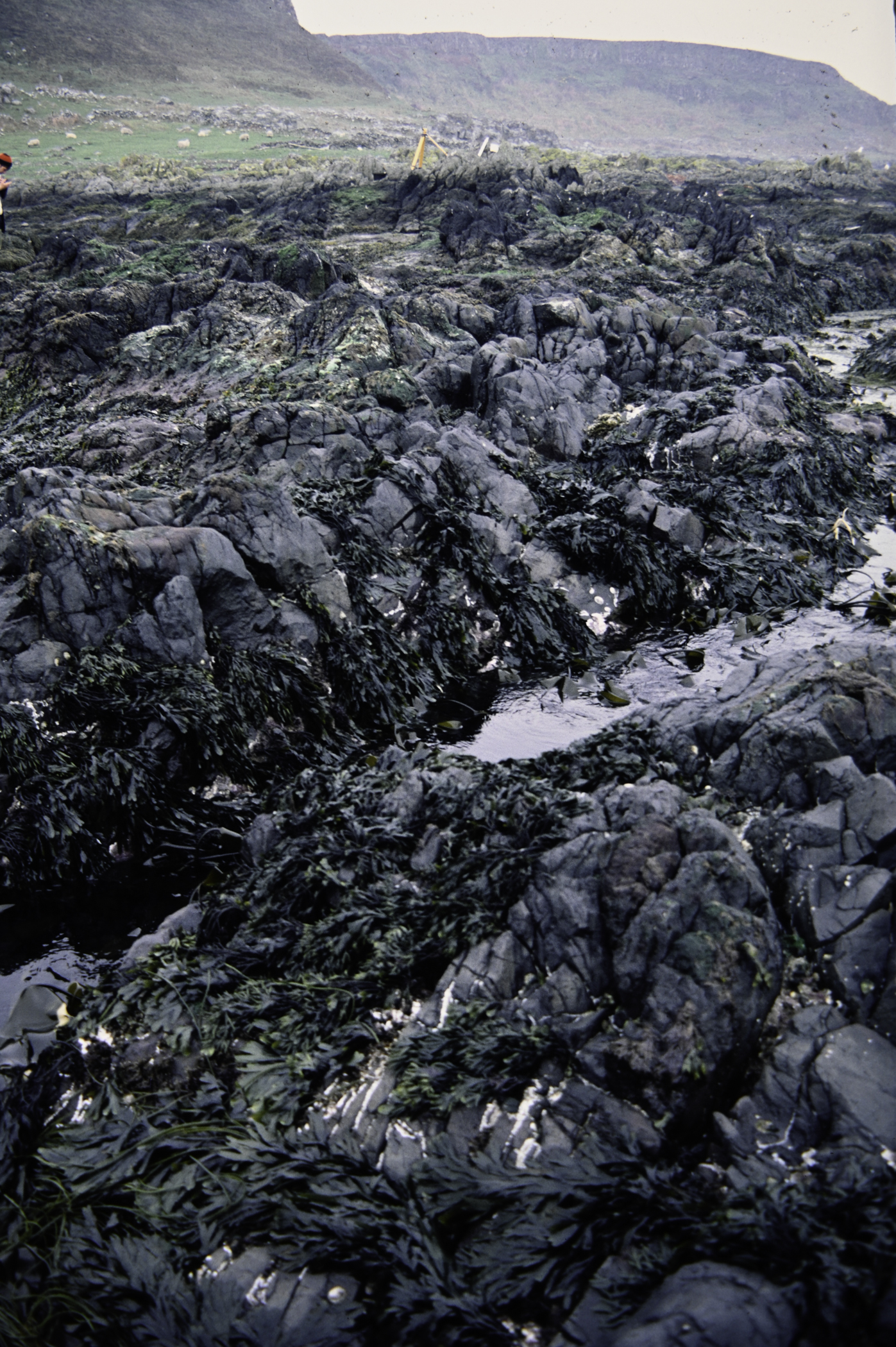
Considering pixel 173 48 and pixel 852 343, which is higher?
pixel 173 48

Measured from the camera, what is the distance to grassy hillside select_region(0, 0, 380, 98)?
7694 centimetres

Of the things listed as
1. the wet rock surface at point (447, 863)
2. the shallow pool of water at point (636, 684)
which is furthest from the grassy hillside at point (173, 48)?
the shallow pool of water at point (636, 684)

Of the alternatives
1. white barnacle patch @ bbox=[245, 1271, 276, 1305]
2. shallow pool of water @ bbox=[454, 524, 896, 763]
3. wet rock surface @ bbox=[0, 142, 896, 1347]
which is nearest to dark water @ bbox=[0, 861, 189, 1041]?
wet rock surface @ bbox=[0, 142, 896, 1347]

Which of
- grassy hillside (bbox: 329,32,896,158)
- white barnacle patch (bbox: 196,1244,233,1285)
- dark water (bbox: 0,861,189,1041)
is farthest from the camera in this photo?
grassy hillside (bbox: 329,32,896,158)

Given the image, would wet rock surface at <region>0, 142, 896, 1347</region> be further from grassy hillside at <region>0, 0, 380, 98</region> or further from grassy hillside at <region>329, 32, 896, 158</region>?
grassy hillside at <region>329, 32, 896, 158</region>

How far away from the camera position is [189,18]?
106812 millimetres

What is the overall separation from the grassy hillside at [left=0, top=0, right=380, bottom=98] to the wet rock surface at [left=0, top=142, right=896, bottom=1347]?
279 ft

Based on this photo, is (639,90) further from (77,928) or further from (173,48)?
(77,928)

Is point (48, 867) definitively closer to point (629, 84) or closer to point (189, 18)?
point (189, 18)

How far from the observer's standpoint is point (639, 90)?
164 meters

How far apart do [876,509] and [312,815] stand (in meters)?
11.8

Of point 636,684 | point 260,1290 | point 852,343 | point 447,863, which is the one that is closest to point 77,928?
point 447,863

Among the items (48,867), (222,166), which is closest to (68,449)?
(48,867)

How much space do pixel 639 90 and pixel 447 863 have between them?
207 metres
